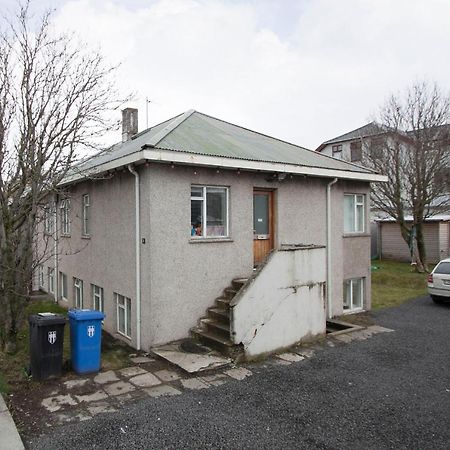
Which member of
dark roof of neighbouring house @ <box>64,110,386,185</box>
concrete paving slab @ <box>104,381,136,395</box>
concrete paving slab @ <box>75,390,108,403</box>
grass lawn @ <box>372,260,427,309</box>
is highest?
dark roof of neighbouring house @ <box>64,110,386,185</box>

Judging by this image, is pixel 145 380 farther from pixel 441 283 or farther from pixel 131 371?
pixel 441 283

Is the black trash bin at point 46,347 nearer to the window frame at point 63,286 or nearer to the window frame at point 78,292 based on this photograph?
the window frame at point 78,292

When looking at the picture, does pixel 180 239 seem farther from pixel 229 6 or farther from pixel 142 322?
pixel 229 6

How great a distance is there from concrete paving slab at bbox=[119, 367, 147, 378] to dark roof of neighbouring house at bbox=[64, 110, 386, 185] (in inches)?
168

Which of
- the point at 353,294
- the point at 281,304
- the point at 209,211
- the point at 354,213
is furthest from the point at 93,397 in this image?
the point at 354,213

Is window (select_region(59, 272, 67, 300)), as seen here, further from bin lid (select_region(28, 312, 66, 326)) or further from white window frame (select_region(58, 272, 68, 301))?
bin lid (select_region(28, 312, 66, 326))

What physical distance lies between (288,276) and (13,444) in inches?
229

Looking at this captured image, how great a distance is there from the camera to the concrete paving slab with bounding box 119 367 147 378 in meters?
7.00

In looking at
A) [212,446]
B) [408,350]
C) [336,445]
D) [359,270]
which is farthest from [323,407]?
[359,270]

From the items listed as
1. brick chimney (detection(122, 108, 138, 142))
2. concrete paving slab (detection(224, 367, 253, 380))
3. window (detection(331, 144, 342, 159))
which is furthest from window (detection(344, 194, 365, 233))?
window (detection(331, 144, 342, 159))

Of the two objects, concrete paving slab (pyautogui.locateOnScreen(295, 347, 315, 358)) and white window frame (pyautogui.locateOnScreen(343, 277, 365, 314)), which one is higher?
white window frame (pyautogui.locateOnScreen(343, 277, 365, 314))

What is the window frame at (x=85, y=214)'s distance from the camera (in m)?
11.7

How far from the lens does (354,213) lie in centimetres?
1285

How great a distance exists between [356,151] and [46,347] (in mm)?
26103
